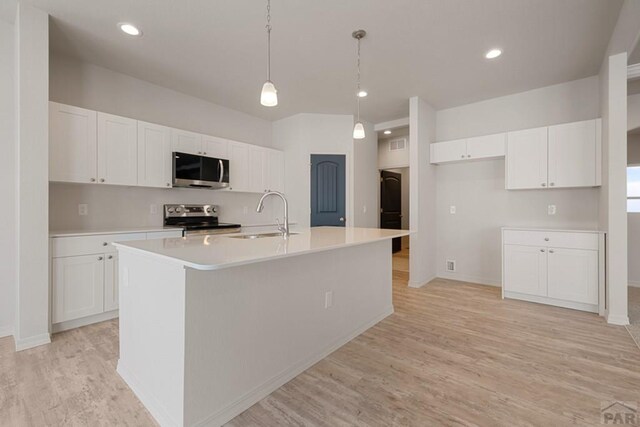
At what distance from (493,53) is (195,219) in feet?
13.7

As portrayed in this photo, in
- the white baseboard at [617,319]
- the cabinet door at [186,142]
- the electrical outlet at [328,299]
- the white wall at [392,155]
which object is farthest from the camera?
the white wall at [392,155]

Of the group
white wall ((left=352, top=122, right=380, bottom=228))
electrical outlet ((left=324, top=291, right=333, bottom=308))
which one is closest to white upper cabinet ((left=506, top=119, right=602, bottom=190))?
white wall ((left=352, top=122, right=380, bottom=228))

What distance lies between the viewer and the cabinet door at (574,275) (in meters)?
3.20

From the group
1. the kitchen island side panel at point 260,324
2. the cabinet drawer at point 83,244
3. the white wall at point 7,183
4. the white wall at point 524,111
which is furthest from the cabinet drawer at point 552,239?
the white wall at point 7,183

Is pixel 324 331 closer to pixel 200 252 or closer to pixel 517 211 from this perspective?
pixel 200 252

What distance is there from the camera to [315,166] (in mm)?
5055

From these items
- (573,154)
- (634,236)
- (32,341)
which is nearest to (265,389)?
(32,341)

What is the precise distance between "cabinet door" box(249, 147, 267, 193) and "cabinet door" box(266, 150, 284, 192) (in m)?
0.09

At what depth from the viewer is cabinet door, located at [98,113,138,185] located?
3.12 meters

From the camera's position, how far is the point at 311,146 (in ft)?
16.5

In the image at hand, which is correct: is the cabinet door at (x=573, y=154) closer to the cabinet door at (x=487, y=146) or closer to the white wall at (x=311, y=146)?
the cabinet door at (x=487, y=146)

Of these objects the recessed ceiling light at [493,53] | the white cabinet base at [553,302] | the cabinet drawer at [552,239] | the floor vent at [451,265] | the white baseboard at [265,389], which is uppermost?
the recessed ceiling light at [493,53]

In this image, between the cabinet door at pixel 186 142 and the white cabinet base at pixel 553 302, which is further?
the cabinet door at pixel 186 142

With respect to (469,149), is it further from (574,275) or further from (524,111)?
(574,275)
